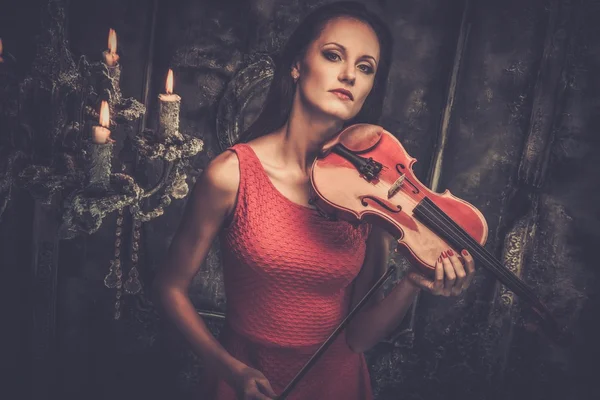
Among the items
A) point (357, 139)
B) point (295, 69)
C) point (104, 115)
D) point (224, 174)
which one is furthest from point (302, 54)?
point (104, 115)

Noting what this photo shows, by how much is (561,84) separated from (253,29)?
126 centimetres

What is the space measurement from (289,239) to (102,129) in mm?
671

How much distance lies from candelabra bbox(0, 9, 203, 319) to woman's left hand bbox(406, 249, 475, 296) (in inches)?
29.5

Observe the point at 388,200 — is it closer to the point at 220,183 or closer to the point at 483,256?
the point at 483,256

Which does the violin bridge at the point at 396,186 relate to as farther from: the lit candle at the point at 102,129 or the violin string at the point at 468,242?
the lit candle at the point at 102,129

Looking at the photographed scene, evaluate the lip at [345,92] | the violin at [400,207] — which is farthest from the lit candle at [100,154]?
the lip at [345,92]

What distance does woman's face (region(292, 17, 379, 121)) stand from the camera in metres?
1.44

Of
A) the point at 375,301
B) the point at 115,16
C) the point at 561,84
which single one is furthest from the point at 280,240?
the point at 561,84

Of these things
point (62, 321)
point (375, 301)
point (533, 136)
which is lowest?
point (62, 321)

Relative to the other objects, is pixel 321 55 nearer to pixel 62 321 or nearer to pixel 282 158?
pixel 282 158

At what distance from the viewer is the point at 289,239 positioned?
1.48m

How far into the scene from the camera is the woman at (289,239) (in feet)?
4.77

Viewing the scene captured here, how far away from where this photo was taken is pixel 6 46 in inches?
71.0

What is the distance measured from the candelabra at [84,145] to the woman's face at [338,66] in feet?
1.47
